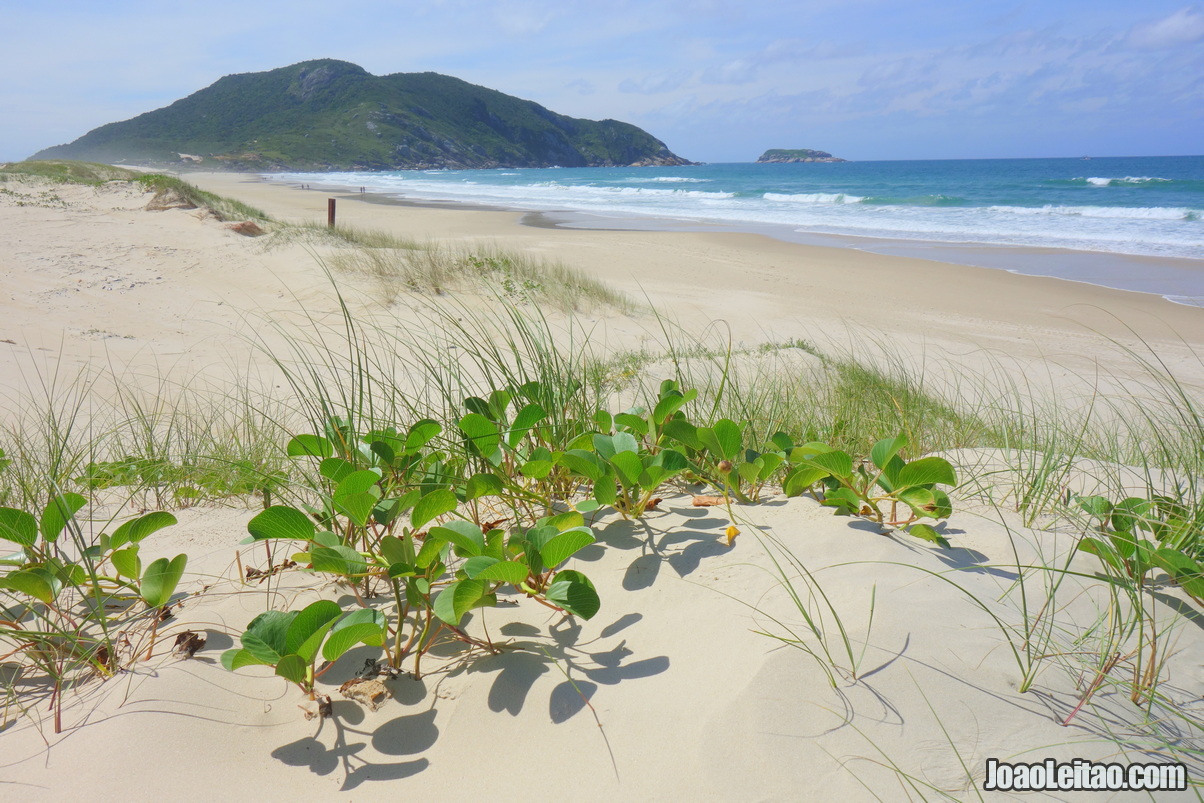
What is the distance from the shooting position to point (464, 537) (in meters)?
1.39

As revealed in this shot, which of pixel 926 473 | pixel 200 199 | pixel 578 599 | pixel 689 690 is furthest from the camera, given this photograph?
pixel 200 199

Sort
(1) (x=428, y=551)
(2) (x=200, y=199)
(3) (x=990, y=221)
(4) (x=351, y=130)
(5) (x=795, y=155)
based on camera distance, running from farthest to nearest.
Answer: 1. (5) (x=795, y=155)
2. (4) (x=351, y=130)
3. (3) (x=990, y=221)
4. (2) (x=200, y=199)
5. (1) (x=428, y=551)

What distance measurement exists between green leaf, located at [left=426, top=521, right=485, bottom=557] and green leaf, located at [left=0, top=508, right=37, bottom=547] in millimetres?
895

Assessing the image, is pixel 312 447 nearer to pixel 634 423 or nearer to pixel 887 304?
pixel 634 423

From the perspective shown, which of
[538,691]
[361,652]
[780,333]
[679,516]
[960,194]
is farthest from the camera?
[960,194]

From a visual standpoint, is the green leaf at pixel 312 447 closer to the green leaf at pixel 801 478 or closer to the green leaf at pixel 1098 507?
the green leaf at pixel 801 478

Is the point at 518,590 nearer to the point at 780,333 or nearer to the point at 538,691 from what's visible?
the point at 538,691

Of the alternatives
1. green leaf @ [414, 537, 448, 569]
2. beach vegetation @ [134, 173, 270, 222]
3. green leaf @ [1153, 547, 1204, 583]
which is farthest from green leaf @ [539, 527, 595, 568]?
beach vegetation @ [134, 173, 270, 222]

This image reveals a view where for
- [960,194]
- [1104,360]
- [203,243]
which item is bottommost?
[1104,360]

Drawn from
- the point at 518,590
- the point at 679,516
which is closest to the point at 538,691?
the point at 518,590

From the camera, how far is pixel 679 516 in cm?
175

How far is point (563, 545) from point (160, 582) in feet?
2.79

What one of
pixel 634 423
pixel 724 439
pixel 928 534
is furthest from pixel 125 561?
pixel 928 534

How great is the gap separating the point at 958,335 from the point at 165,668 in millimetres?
8608
